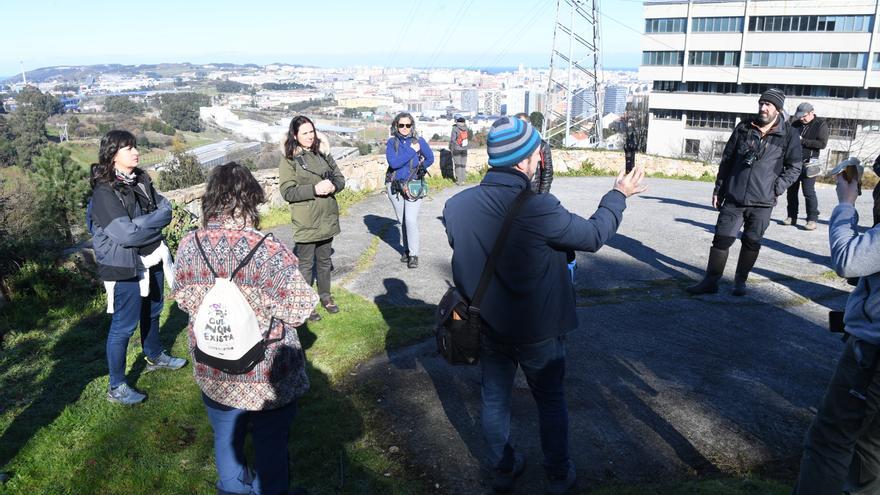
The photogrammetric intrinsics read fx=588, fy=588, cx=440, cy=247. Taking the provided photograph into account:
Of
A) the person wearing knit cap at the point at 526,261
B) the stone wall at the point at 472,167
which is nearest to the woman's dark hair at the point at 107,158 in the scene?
the person wearing knit cap at the point at 526,261

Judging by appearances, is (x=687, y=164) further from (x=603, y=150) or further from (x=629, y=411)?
(x=629, y=411)

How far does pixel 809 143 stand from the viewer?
26.0 feet

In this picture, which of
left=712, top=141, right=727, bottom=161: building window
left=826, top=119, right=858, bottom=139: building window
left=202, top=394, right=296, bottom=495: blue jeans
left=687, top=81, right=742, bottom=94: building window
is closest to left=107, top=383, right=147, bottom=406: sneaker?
left=202, top=394, right=296, bottom=495: blue jeans

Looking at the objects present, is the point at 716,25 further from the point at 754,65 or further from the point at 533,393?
the point at 533,393

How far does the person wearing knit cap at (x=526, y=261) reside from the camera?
2586 mm

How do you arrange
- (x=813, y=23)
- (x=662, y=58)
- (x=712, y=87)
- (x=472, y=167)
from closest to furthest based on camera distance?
(x=472, y=167) → (x=813, y=23) → (x=712, y=87) → (x=662, y=58)

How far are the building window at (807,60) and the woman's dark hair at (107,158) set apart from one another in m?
65.5

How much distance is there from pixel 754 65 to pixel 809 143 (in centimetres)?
5974

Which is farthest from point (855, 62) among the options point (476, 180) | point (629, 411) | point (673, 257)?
point (629, 411)

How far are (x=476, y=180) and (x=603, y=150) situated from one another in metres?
3.98

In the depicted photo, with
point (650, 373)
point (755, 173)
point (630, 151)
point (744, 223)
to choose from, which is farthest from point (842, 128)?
point (630, 151)

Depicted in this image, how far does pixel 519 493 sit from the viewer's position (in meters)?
3.00

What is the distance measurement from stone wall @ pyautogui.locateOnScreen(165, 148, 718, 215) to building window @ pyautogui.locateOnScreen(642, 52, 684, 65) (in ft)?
178

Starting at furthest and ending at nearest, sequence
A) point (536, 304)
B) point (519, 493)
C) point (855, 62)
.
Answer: point (855, 62) → point (519, 493) → point (536, 304)
